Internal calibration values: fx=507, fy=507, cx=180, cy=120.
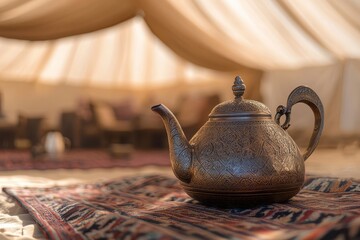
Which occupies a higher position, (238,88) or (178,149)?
(238,88)

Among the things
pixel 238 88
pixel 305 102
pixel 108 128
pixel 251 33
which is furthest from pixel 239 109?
pixel 108 128

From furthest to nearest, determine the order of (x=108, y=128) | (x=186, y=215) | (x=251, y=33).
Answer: (x=108, y=128) → (x=251, y=33) → (x=186, y=215)

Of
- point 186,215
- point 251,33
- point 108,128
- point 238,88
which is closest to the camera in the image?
point 186,215

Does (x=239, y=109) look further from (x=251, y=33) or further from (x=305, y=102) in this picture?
(x=251, y=33)

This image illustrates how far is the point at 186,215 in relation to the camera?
1052 millimetres

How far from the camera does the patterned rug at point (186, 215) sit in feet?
2.75

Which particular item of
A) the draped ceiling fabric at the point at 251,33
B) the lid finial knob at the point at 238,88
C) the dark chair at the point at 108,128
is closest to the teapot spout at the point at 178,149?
the lid finial knob at the point at 238,88

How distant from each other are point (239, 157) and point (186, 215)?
0.16 metres

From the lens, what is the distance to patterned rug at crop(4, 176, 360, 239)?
32.9 inches

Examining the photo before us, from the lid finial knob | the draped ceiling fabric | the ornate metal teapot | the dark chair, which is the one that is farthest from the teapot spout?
the dark chair

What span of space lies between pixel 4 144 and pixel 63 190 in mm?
4141

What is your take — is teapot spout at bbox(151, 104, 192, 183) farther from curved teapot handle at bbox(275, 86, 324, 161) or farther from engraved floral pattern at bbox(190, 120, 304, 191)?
curved teapot handle at bbox(275, 86, 324, 161)

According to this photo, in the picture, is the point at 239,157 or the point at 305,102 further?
the point at 305,102

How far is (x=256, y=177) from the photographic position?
1049mm
